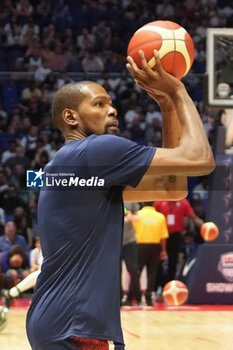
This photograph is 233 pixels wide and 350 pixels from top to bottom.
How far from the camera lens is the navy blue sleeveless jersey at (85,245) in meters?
2.20

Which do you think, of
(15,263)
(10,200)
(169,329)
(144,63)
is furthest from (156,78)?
(10,200)

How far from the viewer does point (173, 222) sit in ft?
34.5

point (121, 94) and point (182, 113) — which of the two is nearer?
point (182, 113)

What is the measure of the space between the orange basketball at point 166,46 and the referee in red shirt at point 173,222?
716 centimetres

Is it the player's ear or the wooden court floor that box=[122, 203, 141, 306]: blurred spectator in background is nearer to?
the wooden court floor

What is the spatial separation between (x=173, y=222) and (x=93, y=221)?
833 cm

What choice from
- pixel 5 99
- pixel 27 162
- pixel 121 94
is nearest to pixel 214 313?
pixel 27 162

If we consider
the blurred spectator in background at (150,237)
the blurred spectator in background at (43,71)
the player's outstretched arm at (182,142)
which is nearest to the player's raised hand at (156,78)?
the player's outstretched arm at (182,142)

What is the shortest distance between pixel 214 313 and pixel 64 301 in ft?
24.1

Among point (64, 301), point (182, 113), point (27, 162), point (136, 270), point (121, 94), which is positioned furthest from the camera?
point (121, 94)

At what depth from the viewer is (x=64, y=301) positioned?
7.27 feet

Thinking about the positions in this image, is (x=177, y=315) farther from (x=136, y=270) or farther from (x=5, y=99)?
(x=5, y=99)

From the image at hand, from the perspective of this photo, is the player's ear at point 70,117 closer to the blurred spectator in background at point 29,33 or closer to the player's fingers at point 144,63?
the player's fingers at point 144,63

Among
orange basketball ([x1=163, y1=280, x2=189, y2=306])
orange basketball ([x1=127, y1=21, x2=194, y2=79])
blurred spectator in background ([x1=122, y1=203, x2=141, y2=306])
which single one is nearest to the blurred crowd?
blurred spectator in background ([x1=122, y1=203, x2=141, y2=306])
